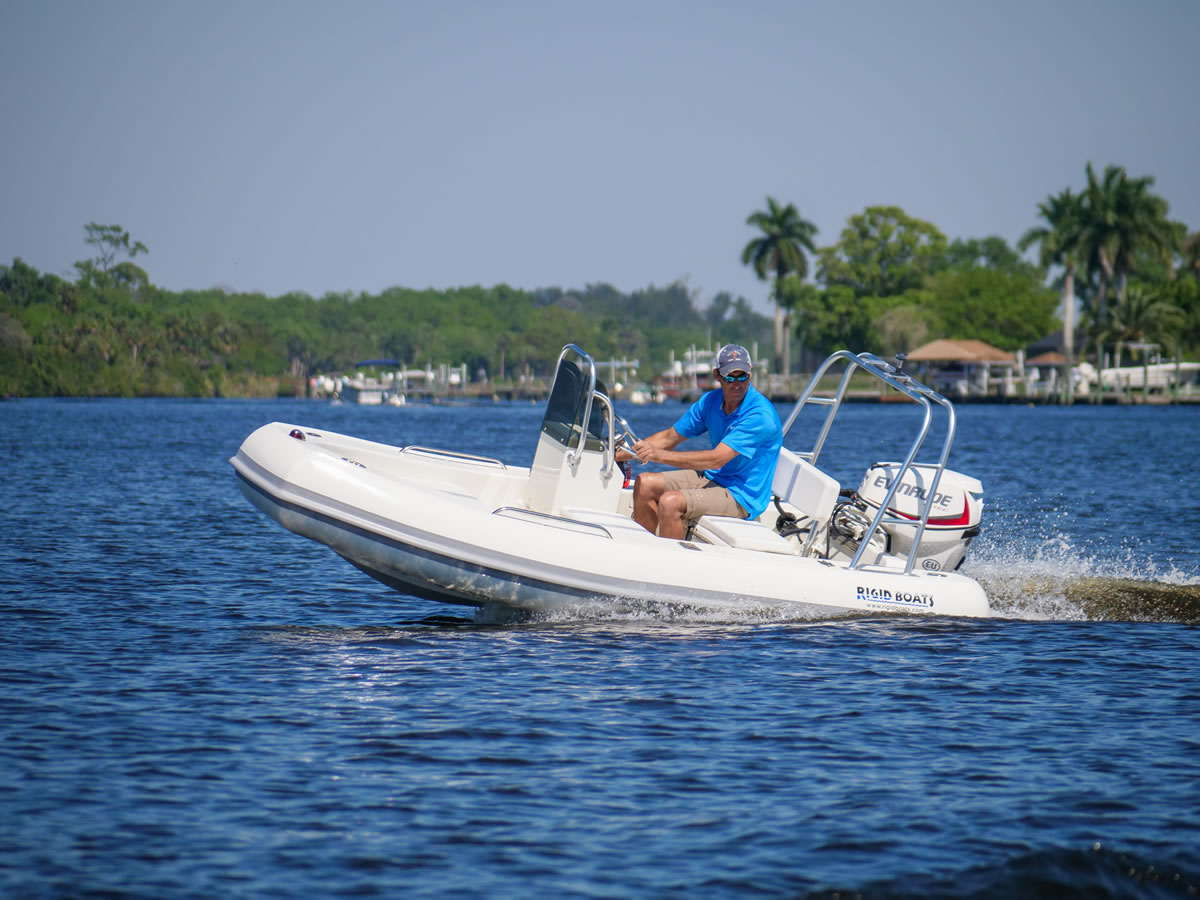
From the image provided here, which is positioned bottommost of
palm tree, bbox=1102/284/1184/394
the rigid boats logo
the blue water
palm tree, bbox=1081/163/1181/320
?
the blue water

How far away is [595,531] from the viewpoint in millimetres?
8992

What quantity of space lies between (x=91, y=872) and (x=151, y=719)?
79.9 inches

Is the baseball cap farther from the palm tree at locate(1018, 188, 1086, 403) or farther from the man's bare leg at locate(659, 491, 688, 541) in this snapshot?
the palm tree at locate(1018, 188, 1086, 403)

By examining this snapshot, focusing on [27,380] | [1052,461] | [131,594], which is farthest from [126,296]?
[131,594]

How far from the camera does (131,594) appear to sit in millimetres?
11375

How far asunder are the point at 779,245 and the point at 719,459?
9043 cm

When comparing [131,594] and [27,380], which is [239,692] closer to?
[131,594]

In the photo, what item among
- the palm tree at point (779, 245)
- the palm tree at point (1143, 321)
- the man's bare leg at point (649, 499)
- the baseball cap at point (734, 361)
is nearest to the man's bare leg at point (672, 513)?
the man's bare leg at point (649, 499)

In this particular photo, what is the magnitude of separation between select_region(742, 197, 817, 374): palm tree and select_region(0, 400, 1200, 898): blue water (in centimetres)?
8719

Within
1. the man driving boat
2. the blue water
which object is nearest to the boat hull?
the blue water

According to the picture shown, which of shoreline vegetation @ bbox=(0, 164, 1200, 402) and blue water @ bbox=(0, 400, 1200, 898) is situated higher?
shoreline vegetation @ bbox=(0, 164, 1200, 402)

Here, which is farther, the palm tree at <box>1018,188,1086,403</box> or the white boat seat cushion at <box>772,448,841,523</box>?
the palm tree at <box>1018,188,1086,403</box>

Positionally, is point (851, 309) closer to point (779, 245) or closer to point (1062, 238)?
point (779, 245)

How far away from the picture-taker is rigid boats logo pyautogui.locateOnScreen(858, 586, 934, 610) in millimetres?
9133
